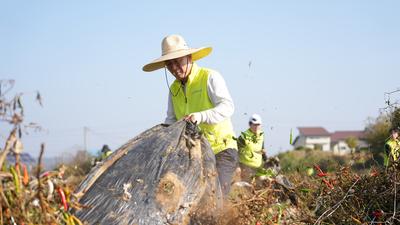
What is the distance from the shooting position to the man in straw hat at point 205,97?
5.38 meters

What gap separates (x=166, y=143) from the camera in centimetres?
462

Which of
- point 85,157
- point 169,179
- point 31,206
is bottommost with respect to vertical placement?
point 85,157

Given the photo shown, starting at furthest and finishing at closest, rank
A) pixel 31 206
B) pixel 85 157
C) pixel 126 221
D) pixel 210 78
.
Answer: pixel 85 157 → pixel 210 78 → pixel 126 221 → pixel 31 206

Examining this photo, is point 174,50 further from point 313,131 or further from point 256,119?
point 313,131

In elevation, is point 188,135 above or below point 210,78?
below

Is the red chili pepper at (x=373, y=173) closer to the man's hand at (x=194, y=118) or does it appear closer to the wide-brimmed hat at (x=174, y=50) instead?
the man's hand at (x=194, y=118)

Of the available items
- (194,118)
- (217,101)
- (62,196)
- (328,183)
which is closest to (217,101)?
(217,101)

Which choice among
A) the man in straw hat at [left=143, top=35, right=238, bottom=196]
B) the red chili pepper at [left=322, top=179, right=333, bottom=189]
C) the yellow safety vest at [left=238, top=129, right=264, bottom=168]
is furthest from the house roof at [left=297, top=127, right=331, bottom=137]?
the red chili pepper at [left=322, top=179, right=333, bottom=189]

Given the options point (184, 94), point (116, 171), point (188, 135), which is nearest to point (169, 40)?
point (184, 94)

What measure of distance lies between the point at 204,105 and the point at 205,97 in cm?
8

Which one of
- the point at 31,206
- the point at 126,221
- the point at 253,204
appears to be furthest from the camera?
the point at 253,204

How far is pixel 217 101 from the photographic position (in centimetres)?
542

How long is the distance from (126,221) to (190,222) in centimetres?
47

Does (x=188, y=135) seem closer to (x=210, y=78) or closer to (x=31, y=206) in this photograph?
(x=210, y=78)
